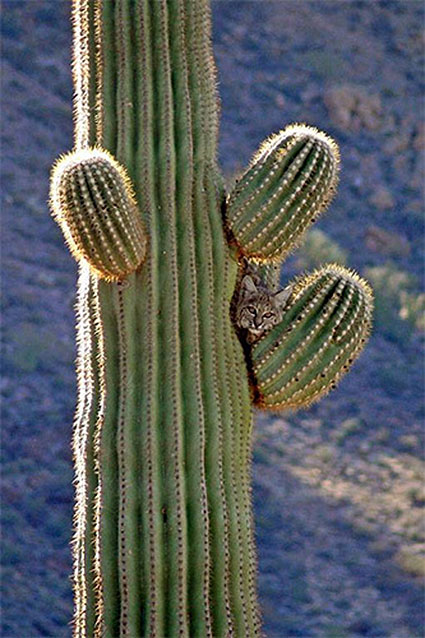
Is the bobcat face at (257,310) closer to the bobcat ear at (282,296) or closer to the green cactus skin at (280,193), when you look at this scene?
the bobcat ear at (282,296)

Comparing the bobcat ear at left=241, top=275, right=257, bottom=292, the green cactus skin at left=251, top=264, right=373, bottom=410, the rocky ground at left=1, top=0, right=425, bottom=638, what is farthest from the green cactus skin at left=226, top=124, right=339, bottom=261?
the rocky ground at left=1, top=0, right=425, bottom=638

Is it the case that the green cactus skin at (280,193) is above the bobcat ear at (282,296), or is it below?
above

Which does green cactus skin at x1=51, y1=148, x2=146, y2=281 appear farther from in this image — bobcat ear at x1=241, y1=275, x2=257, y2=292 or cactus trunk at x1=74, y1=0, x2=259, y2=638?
bobcat ear at x1=241, y1=275, x2=257, y2=292

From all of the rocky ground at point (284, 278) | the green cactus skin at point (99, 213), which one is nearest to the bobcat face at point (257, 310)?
the green cactus skin at point (99, 213)

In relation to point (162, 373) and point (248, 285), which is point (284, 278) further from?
point (162, 373)

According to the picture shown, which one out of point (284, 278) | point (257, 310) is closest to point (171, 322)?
point (257, 310)
